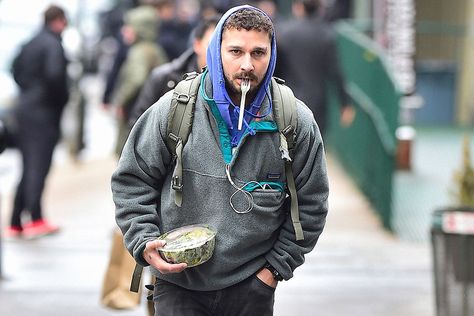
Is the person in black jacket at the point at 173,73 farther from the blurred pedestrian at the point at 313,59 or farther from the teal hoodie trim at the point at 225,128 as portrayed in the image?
the blurred pedestrian at the point at 313,59

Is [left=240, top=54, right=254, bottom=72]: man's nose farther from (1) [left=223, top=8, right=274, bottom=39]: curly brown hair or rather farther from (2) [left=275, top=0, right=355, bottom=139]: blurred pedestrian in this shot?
(2) [left=275, top=0, right=355, bottom=139]: blurred pedestrian

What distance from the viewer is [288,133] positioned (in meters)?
4.70

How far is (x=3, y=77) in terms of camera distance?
2028 centimetres

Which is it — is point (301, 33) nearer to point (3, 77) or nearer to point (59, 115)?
point (59, 115)

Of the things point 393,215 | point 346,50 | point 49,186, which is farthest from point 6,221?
point 346,50

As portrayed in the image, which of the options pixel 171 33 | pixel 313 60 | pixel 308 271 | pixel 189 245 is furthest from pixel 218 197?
pixel 171 33

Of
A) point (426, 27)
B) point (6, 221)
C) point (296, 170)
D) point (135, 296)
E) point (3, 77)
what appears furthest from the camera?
point (3, 77)

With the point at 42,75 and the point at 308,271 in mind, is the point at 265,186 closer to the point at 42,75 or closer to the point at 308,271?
the point at 308,271

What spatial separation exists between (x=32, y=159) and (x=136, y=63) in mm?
1365

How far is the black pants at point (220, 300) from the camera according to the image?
188 inches

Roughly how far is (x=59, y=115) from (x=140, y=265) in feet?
22.7

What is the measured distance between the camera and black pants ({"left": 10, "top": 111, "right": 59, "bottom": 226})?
11.3 metres

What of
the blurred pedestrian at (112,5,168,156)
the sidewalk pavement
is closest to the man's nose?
the sidewalk pavement

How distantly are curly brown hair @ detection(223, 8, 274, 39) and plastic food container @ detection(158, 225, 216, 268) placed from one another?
735mm
